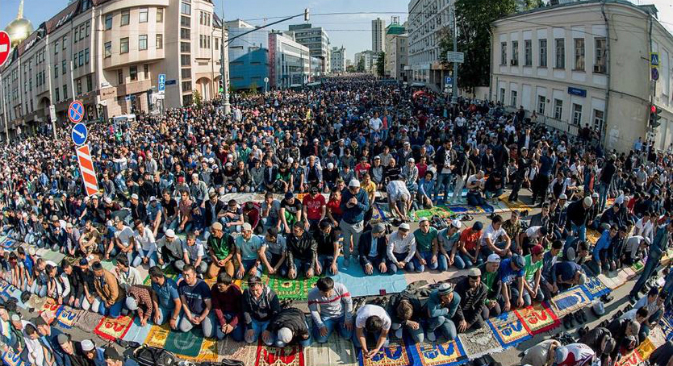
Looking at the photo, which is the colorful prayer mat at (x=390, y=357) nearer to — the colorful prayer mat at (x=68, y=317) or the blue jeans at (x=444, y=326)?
the blue jeans at (x=444, y=326)

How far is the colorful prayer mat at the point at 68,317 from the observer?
23.3ft

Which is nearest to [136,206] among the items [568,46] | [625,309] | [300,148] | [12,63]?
[300,148]

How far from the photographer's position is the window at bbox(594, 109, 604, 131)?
21.1 metres

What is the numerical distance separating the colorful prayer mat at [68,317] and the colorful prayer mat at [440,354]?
18.6ft

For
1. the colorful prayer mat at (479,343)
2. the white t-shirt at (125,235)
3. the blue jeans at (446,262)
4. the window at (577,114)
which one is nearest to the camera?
the colorful prayer mat at (479,343)

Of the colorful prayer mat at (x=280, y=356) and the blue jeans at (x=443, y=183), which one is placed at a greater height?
the blue jeans at (x=443, y=183)

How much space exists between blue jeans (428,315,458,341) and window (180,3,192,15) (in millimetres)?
49669

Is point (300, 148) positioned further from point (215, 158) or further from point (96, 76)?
point (96, 76)

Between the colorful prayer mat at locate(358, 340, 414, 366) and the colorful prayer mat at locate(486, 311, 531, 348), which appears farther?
the colorful prayer mat at locate(486, 311, 531, 348)

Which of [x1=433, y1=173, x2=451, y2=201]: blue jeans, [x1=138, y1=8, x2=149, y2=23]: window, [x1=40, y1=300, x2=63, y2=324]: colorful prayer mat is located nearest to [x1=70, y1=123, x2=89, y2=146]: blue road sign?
[x1=40, y1=300, x2=63, y2=324]: colorful prayer mat

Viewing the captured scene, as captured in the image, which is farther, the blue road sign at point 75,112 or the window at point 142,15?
the window at point 142,15

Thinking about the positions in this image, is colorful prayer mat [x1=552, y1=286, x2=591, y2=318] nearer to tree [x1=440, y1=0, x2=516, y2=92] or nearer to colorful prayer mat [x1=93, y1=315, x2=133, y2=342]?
colorful prayer mat [x1=93, y1=315, x2=133, y2=342]

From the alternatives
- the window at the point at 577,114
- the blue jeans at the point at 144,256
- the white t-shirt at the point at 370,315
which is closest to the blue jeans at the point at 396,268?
the white t-shirt at the point at 370,315

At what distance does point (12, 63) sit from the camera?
2339 inches
